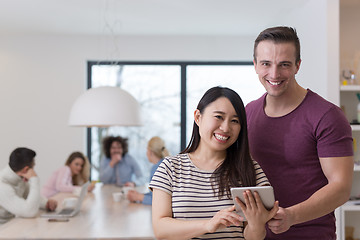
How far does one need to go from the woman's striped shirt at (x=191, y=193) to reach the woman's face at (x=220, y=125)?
11 cm

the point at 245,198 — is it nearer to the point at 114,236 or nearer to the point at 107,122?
the point at 114,236

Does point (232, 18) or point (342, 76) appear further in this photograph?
point (232, 18)

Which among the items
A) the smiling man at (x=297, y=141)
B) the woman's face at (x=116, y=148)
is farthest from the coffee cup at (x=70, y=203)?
the smiling man at (x=297, y=141)

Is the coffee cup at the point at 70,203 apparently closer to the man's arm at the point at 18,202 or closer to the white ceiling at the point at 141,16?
the man's arm at the point at 18,202

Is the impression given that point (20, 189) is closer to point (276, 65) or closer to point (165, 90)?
point (276, 65)

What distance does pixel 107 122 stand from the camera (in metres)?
3.59

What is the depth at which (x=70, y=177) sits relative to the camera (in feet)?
16.4

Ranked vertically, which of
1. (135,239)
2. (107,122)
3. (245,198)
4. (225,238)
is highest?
(107,122)

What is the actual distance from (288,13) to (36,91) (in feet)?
11.3

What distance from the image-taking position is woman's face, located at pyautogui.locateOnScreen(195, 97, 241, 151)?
5.29ft

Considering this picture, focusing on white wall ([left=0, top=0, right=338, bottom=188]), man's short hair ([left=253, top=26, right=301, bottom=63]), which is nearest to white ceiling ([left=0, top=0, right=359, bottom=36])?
white wall ([left=0, top=0, right=338, bottom=188])

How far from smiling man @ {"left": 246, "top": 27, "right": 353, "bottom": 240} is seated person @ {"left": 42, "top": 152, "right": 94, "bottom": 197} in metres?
3.21

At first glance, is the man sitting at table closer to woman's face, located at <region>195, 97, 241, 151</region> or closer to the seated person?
the seated person

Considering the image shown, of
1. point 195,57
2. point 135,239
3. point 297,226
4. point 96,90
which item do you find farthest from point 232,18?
point 297,226
